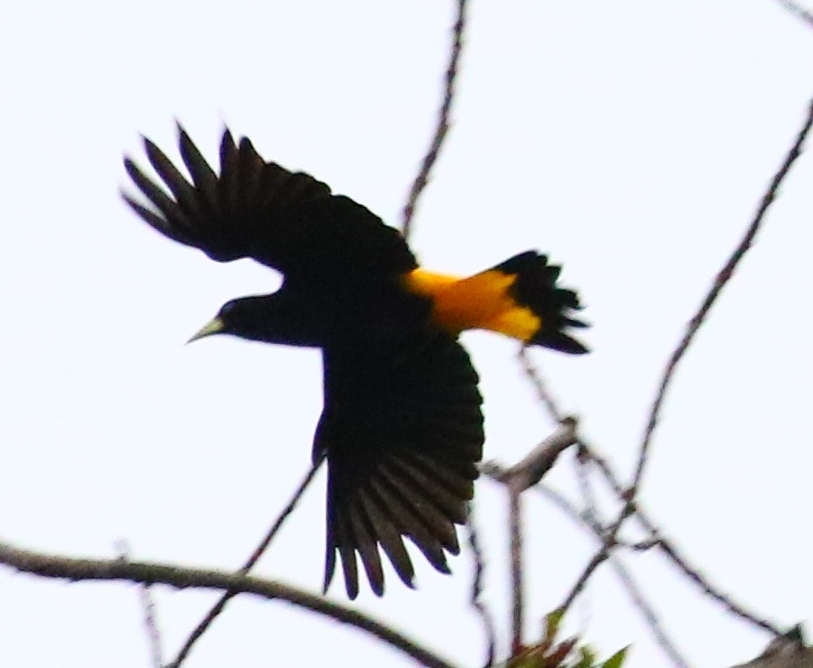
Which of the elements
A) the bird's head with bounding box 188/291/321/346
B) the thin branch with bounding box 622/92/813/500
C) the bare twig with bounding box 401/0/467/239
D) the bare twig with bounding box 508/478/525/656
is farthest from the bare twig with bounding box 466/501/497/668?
the bird's head with bounding box 188/291/321/346

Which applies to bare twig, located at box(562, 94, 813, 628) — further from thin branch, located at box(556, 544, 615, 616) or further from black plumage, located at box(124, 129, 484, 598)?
black plumage, located at box(124, 129, 484, 598)

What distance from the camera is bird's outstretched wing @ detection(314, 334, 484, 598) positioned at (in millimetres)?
4234

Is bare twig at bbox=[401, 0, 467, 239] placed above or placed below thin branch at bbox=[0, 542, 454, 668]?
above

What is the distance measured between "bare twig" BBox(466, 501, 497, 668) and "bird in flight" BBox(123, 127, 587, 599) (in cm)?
119

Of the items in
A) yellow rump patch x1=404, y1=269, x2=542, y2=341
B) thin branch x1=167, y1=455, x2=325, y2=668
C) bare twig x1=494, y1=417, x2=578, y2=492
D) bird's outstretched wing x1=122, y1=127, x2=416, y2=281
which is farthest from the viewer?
yellow rump patch x1=404, y1=269, x2=542, y2=341

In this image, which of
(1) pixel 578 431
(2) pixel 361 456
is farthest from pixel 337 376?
(1) pixel 578 431

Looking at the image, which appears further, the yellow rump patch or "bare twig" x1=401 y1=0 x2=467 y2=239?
the yellow rump patch

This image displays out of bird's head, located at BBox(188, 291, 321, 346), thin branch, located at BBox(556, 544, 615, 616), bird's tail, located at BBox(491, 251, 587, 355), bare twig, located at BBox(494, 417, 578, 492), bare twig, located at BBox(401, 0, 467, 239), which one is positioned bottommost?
thin branch, located at BBox(556, 544, 615, 616)

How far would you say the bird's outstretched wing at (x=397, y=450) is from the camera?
4.23m

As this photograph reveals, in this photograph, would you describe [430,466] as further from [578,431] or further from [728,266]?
[728,266]

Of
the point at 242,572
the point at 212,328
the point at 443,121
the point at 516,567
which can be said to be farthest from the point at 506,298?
the point at 242,572

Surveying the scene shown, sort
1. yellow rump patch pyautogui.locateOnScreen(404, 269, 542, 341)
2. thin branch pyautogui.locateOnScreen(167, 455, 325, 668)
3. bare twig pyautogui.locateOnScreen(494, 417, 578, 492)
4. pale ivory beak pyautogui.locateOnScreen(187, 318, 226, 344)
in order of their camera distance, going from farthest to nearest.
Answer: pale ivory beak pyautogui.locateOnScreen(187, 318, 226, 344)
yellow rump patch pyautogui.locateOnScreen(404, 269, 542, 341)
bare twig pyautogui.locateOnScreen(494, 417, 578, 492)
thin branch pyautogui.locateOnScreen(167, 455, 325, 668)

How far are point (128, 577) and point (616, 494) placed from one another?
0.99m

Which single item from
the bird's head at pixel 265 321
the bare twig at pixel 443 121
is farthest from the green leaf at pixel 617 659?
the bird's head at pixel 265 321
